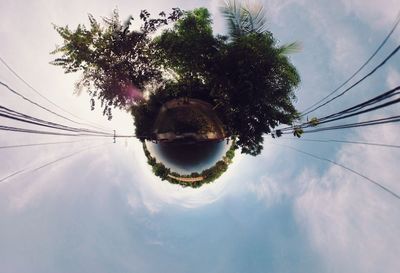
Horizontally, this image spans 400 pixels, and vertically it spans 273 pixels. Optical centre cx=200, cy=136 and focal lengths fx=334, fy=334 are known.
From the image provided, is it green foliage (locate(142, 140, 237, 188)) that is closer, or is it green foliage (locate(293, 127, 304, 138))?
green foliage (locate(293, 127, 304, 138))

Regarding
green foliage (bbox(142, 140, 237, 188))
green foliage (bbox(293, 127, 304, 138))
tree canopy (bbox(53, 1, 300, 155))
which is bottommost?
green foliage (bbox(142, 140, 237, 188))

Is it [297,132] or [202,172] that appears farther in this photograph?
[202,172]

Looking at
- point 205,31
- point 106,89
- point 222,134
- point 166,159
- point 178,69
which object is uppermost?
point 205,31

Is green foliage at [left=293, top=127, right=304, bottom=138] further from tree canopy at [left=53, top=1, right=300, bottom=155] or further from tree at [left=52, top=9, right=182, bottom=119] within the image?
tree at [left=52, top=9, right=182, bottom=119]

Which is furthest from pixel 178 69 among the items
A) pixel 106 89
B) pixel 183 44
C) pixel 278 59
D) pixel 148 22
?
pixel 278 59

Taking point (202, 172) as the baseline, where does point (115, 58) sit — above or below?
above

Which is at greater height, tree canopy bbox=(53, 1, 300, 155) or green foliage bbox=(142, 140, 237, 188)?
tree canopy bbox=(53, 1, 300, 155)

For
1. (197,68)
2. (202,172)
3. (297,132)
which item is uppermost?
(197,68)

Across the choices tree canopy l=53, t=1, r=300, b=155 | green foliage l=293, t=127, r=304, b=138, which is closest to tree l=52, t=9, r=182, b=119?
tree canopy l=53, t=1, r=300, b=155

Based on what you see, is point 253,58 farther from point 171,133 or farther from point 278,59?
point 171,133
